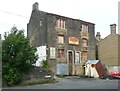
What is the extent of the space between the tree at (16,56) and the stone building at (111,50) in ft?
80.1

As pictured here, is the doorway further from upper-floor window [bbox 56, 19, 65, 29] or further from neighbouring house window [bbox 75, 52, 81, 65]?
upper-floor window [bbox 56, 19, 65, 29]

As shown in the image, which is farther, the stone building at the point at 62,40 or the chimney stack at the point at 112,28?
the chimney stack at the point at 112,28

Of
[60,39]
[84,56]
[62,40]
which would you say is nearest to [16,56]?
[60,39]

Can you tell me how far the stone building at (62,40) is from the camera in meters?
41.3

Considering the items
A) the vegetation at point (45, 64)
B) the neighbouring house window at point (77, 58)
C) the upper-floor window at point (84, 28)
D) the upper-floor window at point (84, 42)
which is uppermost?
the upper-floor window at point (84, 28)

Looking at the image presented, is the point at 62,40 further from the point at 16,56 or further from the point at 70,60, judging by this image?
the point at 16,56

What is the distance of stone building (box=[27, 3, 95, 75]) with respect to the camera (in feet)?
136

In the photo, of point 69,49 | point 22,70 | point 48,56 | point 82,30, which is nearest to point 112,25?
point 82,30

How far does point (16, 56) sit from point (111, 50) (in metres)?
26.4

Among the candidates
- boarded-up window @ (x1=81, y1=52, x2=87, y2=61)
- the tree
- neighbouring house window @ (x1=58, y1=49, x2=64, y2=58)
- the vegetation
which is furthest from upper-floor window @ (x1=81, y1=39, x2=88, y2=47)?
the tree

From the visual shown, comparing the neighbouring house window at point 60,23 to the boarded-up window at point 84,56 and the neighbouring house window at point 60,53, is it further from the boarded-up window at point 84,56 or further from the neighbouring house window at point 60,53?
the boarded-up window at point 84,56

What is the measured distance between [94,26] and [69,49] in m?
7.22

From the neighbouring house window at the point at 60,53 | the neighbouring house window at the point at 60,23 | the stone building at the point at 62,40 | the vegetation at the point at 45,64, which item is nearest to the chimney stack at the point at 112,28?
the stone building at the point at 62,40

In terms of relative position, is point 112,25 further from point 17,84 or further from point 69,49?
point 17,84
